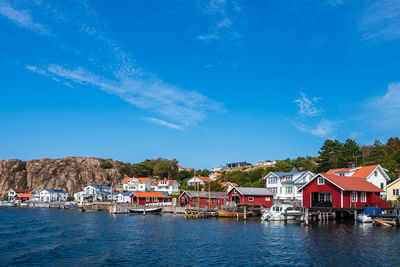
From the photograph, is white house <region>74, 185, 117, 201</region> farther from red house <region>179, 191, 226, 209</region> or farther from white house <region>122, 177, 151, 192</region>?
red house <region>179, 191, 226, 209</region>

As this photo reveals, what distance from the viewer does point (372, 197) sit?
5578 cm

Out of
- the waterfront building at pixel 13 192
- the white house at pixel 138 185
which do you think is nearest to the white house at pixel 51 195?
the waterfront building at pixel 13 192

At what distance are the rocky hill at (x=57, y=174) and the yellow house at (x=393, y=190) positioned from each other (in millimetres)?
124100

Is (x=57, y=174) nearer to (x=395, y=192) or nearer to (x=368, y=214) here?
(x=395, y=192)

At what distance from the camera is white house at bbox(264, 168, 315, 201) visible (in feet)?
242

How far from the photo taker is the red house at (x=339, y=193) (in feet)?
171

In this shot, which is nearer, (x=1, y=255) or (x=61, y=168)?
(x=1, y=255)

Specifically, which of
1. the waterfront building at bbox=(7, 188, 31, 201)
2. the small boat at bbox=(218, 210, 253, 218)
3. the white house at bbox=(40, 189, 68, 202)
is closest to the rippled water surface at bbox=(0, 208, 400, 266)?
the small boat at bbox=(218, 210, 253, 218)

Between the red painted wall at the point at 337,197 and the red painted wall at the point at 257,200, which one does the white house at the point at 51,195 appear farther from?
the red painted wall at the point at 337,197

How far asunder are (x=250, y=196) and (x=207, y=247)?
3824 centimetres

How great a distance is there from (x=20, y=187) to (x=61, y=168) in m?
21.5

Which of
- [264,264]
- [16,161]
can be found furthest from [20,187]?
[264,264]

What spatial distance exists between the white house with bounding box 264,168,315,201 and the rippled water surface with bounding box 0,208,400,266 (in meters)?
30.3

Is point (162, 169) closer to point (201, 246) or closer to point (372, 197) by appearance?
point (372, 197)
